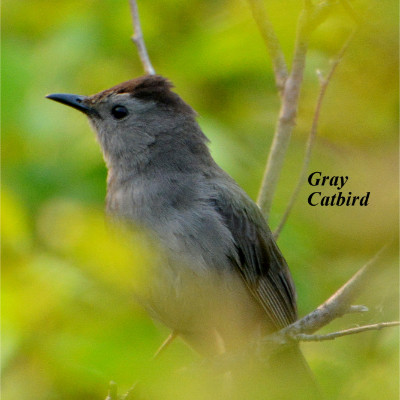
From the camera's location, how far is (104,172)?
3.79 meters

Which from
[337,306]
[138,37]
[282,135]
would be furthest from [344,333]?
[138,37]

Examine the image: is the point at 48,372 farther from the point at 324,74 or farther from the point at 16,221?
the point at 324,74

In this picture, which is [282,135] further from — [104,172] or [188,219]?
[104,172]

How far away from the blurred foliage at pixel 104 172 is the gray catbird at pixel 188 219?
0.54 ft

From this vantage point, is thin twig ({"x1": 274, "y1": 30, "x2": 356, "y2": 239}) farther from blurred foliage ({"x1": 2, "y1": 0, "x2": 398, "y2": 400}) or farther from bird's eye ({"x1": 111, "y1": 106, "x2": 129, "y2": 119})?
bird's eye ({"x1": 111, "y1": 106, "x2": 129, "y2": 119})

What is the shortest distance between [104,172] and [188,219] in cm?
58

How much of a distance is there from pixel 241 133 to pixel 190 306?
1.34 m

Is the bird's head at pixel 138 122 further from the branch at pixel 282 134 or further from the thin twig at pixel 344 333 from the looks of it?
the thin twig at pixel 344 333

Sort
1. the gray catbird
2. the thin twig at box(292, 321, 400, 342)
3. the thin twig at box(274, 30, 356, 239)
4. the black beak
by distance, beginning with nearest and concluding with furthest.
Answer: the thin twig at box(292, 321, 400, 342)
the thin twig at box(274, 30, 356, 239)
the gray catbird
the black beak

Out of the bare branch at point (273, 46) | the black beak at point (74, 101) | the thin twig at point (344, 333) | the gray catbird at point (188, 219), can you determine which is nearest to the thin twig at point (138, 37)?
the gray catbird at point (188, 219)

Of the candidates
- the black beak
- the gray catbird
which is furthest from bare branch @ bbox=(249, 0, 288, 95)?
the black beak

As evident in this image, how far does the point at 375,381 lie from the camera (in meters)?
1.63

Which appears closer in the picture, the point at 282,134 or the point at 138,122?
the point at 282,134

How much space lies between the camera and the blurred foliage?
5.51ft
